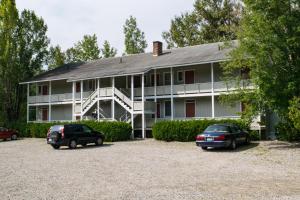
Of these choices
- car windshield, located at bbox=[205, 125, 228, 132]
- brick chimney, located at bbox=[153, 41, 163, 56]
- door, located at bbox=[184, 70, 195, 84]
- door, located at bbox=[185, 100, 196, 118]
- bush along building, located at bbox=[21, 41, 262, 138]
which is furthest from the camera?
brick chimney, located at bbox=[153, 41, 163, 56]

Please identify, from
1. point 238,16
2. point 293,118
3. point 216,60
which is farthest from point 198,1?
point 293,118

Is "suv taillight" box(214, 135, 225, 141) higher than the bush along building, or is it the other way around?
the bush along building

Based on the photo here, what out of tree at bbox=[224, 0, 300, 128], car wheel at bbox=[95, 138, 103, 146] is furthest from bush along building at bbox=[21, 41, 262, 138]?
tree at bbox=[224, 0, 300, 128]

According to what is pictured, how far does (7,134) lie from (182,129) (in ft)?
61.1

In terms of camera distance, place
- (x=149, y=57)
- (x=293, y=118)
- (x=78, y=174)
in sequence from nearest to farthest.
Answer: (x=78, y=174), (x=293, y=118), (x=149, y=57)

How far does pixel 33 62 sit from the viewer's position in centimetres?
5216

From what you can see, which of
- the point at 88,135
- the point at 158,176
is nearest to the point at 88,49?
the point at 88,135

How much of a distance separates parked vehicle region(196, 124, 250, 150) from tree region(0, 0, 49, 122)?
103 feet

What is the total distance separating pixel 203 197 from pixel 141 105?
22614 millimetres

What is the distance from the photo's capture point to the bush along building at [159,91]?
3234 centimetres

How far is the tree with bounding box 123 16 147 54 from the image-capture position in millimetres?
65750

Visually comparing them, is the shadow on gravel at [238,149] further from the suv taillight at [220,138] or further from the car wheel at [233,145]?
the suv taillight at [220,138]

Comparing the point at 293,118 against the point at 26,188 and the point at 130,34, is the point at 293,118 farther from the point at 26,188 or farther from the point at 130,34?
the point at 130,34

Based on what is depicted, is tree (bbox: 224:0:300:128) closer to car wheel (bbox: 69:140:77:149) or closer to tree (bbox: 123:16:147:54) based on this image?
car wheel (bbox: 69:140:77:149)
